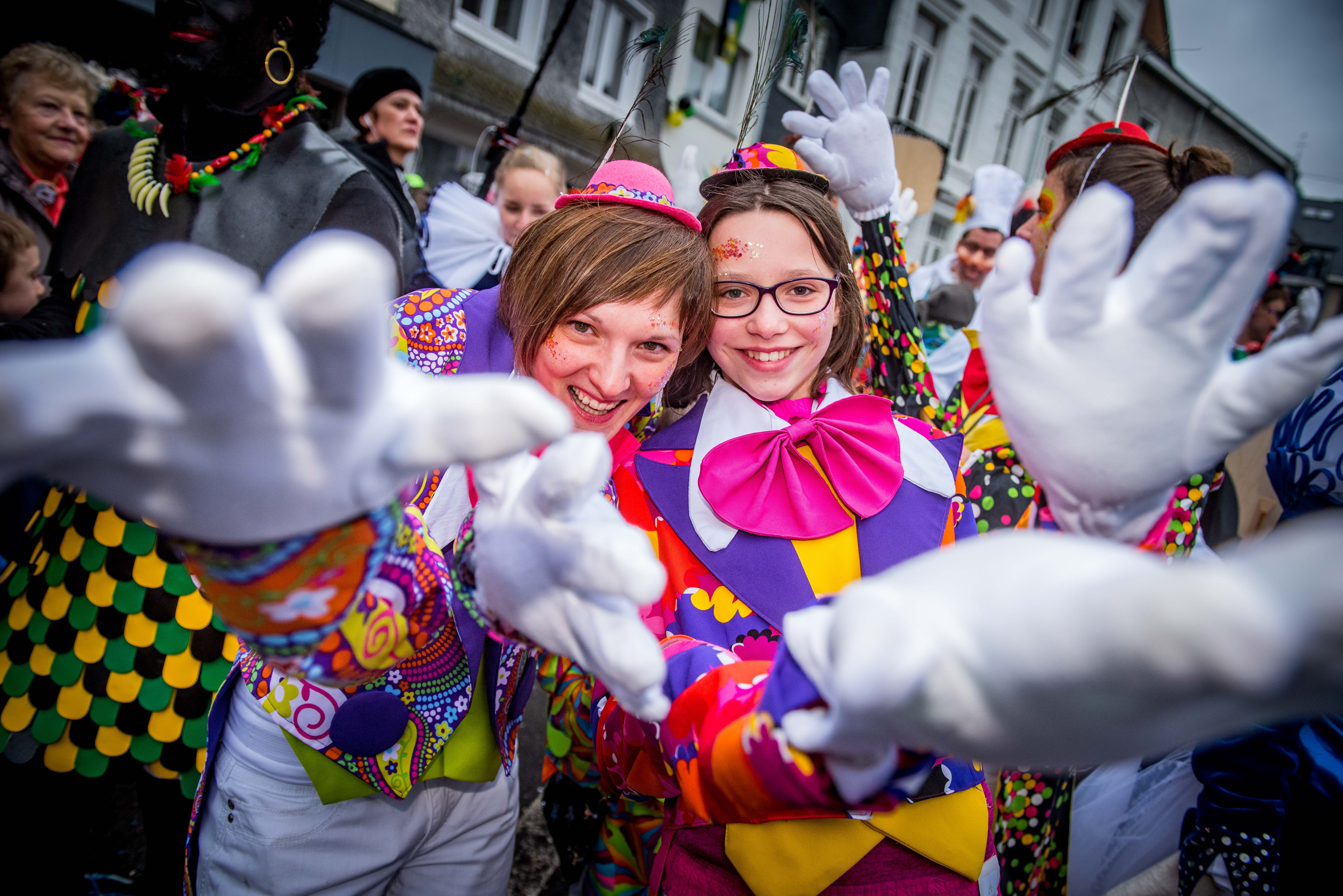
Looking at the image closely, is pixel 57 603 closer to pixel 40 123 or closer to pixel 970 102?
pixel 40 123

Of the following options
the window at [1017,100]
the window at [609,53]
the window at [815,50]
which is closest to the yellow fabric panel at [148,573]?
the window at [815,50]

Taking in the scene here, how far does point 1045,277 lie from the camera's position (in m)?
0.74

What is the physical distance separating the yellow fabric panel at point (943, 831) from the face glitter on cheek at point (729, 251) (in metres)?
1.05

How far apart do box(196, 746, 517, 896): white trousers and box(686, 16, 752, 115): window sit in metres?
10.0

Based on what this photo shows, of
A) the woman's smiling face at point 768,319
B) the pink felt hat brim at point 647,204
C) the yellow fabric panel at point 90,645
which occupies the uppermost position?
the pink felt hat brim at point 647,204

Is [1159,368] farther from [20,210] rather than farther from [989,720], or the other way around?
[20,210]

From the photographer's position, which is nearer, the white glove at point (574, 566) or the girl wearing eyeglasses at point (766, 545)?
the white glove at point (574, 566)

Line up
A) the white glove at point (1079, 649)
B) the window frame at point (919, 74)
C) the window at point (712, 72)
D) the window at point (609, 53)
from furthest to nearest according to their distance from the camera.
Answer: the window frame at point (919, 74)
the window at point (712, 72)
the window at point (609, 53)
the white glove at point (1079, 649)

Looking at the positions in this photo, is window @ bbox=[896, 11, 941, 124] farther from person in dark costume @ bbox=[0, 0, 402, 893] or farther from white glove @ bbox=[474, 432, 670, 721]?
white glove @ bbox=[474, 432, 670, 721]

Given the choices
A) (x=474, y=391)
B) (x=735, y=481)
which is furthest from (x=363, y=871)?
(x=474, y=391)

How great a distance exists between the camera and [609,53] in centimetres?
974

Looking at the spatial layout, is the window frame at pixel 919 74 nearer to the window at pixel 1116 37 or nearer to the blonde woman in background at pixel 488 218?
the window at pixel 1116 37

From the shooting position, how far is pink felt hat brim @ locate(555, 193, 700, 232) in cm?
143

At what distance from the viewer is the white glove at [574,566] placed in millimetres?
705
